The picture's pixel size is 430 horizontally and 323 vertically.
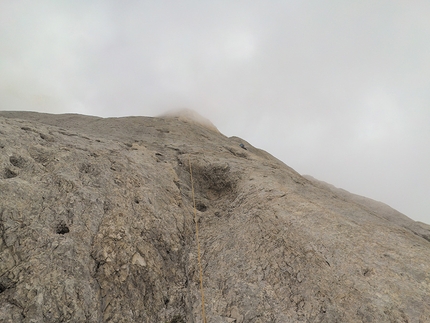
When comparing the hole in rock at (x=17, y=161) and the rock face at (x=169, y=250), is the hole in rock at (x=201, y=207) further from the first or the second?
the hole in rock at (x=17, y=161)

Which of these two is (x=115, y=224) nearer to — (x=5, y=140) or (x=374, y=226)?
(x=5, y=140)

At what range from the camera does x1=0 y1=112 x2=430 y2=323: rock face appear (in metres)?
8.84

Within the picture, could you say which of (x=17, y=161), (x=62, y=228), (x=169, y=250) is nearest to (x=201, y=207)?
(x=169, y=250)

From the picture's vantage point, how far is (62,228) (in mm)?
10586

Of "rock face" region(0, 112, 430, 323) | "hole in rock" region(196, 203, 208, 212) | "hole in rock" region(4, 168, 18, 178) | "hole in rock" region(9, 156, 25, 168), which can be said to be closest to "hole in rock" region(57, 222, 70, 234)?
"rock face" region(0, 112, 430, 323)

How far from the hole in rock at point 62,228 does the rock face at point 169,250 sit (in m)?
0.05

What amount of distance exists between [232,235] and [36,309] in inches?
348

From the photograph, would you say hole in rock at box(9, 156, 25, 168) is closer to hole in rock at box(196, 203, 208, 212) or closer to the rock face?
the rock face

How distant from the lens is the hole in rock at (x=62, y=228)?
1048 centimetres

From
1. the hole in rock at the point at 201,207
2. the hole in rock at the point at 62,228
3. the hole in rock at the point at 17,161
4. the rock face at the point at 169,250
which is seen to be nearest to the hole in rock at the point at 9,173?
the rock face at the point at 169,250

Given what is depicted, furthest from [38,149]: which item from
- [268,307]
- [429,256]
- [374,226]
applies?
[429,256]

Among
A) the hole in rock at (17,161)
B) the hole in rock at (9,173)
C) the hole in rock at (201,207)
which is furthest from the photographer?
the hole in rock at (201,207)

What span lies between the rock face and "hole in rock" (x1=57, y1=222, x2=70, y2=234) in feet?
0.16

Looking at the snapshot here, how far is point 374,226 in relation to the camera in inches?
533
